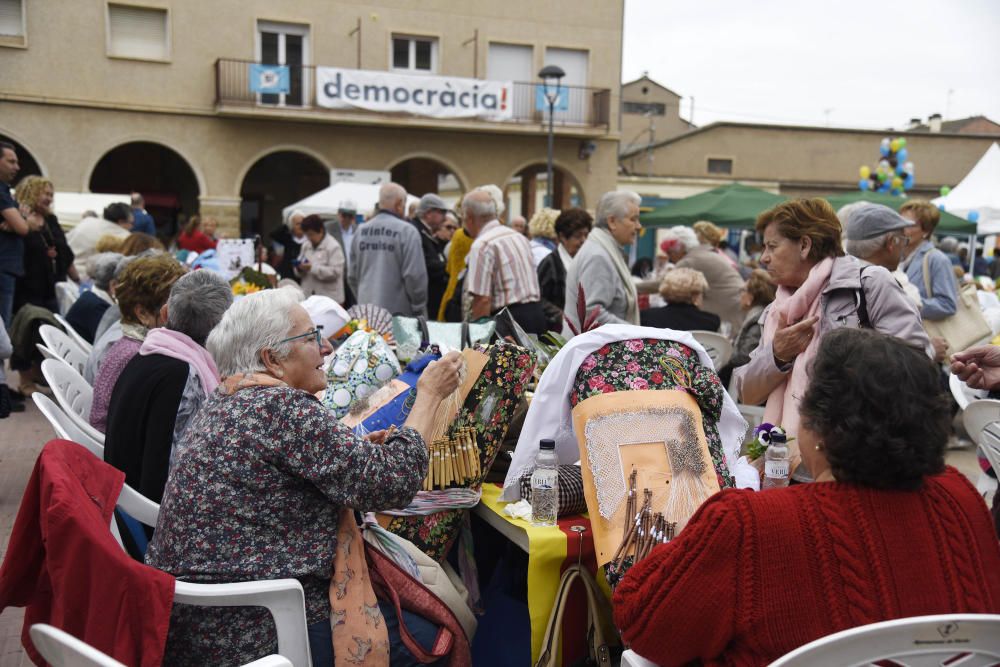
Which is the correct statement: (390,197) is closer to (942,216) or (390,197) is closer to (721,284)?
(721,284)

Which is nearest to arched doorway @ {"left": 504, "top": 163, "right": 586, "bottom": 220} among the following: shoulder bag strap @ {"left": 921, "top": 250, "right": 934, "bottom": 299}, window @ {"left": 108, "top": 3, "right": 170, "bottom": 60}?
window @ {"left": 108, "top": 3, "right": 170, "bottom": 60}

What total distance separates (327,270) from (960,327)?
6100 millimetres

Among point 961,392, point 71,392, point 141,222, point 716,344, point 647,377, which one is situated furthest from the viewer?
point 141,222

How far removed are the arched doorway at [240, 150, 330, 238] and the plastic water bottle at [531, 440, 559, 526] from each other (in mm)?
22398

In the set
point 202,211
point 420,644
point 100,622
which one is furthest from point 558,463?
point 202,211

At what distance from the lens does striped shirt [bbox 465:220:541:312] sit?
5.52m

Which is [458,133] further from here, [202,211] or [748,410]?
[748,410]

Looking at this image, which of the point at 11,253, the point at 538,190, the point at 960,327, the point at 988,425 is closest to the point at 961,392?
the point at 988,425

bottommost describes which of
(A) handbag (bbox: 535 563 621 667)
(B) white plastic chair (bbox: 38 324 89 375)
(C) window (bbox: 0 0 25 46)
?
(A) handbag (bbox: 535 563 621 667)

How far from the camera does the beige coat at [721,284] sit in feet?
24.9

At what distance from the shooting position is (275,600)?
2078 mm

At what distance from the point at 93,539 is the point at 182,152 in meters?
19.2

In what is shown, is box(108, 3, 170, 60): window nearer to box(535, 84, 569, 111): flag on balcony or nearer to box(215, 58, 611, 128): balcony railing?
box(215, 58, 611, 128): balcony railing

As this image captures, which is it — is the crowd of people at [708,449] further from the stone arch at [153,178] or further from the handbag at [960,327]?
the stone arch at [153,178]
